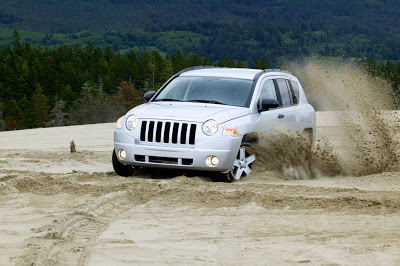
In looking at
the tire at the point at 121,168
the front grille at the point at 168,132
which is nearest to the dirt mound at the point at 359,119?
the front grille at the point at 168,132

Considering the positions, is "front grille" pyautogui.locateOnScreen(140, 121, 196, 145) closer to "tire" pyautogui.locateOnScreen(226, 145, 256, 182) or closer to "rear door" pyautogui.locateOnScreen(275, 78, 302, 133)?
"tire" pyautogui.locateOnScreen(226, 145, 256, 182)

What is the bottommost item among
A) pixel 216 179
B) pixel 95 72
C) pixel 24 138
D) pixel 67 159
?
pixel 95 72

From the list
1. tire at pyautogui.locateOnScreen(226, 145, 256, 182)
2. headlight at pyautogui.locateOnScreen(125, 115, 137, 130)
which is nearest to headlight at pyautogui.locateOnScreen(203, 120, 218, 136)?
tire at pyautogui.locateOnScreen(226, 145, 256, 182)

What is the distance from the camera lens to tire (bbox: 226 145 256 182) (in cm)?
946

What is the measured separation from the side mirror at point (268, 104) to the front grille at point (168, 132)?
4.63ft

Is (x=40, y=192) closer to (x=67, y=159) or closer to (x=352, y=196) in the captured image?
(x=352, y=196)

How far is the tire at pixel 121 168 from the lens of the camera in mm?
9883

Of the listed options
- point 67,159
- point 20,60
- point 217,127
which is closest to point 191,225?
point 217,127

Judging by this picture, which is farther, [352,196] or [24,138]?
[24,138]

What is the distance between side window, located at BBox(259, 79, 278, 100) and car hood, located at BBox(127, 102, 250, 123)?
0.75 m

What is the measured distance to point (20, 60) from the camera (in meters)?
148

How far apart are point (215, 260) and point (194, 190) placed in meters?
3.13

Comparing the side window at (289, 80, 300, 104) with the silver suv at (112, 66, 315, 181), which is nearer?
the silver suv at (112, 66, 315, 181)

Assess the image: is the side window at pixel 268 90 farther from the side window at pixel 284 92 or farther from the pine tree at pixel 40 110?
the pine tree at pixel 40 110
